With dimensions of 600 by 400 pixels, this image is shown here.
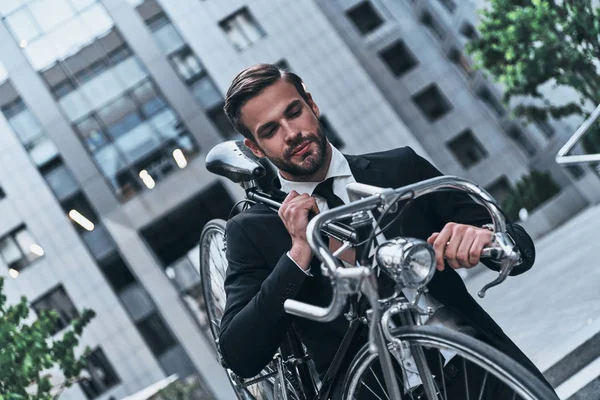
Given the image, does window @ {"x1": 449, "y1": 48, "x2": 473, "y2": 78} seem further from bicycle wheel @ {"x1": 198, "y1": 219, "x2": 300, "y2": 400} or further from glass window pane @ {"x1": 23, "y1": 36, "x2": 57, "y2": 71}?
bicycle wheel @ {"x1": 198, "y1": 219, "x2": 300, "y2": 400}

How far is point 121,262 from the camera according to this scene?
23.3 m

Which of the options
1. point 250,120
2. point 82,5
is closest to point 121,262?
point 82,5

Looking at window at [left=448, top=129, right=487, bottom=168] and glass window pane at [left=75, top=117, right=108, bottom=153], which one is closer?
glass window pane at [left=75, top=117, right=108, bottom=153]

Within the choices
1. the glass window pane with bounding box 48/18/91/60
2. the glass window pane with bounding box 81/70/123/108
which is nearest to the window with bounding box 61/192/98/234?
the glass window pane with bounding box 81/70/123/108

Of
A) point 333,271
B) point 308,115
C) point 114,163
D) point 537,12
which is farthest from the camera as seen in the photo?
point 114,163

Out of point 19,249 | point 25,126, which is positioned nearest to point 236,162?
point 25,126

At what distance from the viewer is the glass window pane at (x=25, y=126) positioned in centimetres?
2334

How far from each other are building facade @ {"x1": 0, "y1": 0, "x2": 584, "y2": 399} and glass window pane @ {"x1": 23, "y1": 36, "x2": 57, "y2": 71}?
0.05 metres

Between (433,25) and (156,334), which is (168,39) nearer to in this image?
(156,334)

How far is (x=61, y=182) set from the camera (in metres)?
23.4

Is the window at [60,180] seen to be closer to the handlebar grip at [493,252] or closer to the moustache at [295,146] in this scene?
the moustache at [295,146]

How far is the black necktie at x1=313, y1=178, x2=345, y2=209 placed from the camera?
2238 mm

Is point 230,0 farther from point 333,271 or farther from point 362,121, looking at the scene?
point 333,271

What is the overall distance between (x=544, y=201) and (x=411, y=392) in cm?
2152
